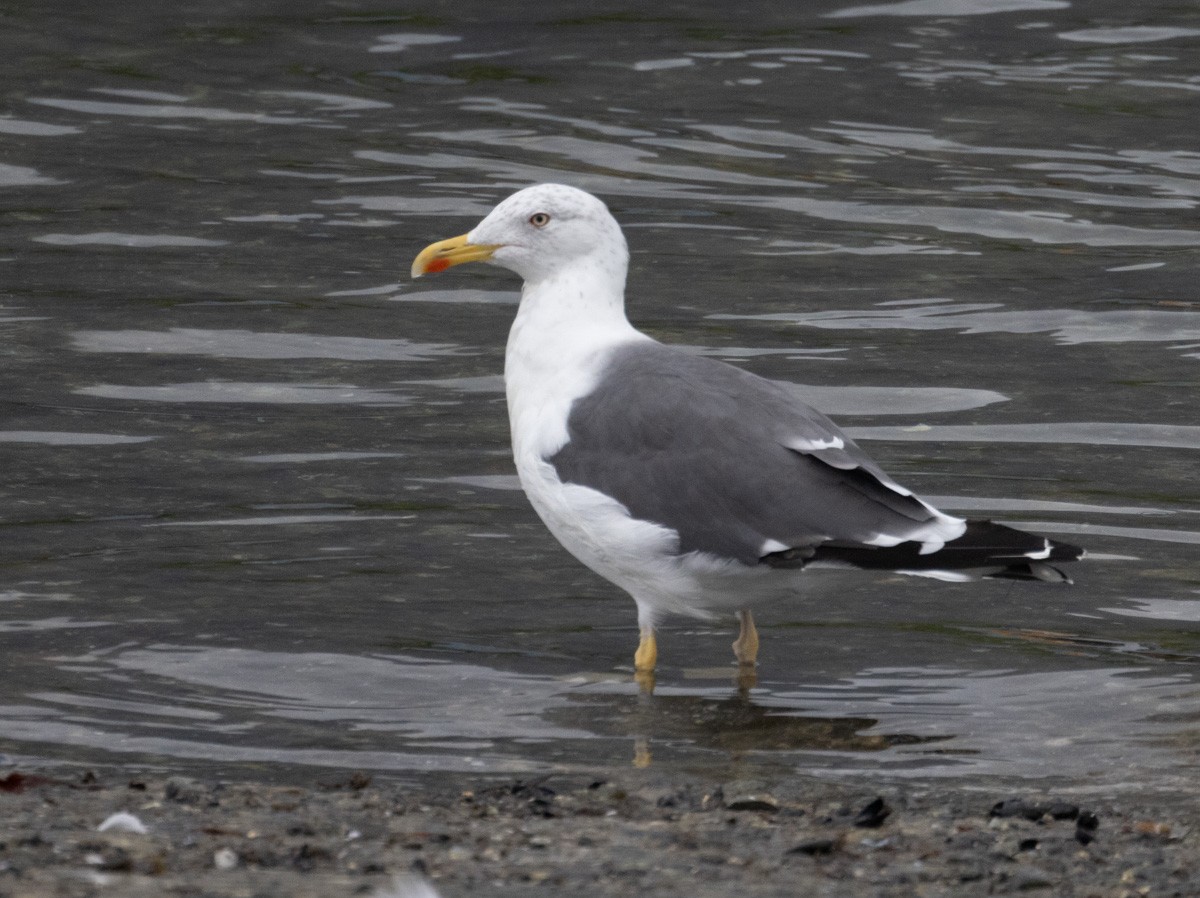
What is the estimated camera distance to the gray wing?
6.66 m

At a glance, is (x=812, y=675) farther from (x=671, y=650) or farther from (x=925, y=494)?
(x=925, y=494)

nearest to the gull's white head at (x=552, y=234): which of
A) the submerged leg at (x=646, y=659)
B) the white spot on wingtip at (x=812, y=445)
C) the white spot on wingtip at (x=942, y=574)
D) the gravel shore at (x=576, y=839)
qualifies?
the white spot on wingtip at (x=812, y=445)

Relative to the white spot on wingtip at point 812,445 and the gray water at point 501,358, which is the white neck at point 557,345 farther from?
the gray water at point 501,358

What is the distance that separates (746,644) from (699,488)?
790 mm

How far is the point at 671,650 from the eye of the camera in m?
7.69

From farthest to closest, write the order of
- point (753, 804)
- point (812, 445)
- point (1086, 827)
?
point (812, 445) → point (753, 804) → point (1086, 827)

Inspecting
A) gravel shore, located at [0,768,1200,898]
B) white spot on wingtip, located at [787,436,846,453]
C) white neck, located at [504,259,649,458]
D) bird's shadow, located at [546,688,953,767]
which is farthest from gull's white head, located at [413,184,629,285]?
gravel shore, located at [0,768,1200,898]

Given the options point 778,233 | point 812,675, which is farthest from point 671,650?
point 778,233

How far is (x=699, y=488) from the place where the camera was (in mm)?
6805

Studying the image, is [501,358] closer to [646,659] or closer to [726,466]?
[646,659]

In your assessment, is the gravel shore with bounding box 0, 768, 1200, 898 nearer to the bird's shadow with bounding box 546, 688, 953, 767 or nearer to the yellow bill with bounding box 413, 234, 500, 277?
the bird's shadow with bounding box 546, 688, 953, 767

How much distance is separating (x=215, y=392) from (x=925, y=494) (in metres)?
3.89

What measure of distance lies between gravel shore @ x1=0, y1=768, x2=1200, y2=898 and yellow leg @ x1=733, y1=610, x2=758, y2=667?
119cm

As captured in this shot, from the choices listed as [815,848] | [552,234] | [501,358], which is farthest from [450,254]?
[501,358]
